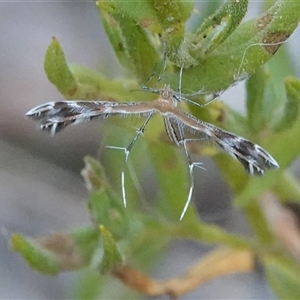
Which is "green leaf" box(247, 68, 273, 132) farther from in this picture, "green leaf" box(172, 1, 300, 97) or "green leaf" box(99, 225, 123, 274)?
"green leaf" box(99, 225, 123, 274)

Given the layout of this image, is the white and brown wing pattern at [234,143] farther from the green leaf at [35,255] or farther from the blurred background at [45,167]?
the blurred background at [45,167]

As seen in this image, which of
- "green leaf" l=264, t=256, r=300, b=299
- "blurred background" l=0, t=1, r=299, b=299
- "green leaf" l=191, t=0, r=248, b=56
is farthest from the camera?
"blurred background" l=0, t=1, r=299, b=299

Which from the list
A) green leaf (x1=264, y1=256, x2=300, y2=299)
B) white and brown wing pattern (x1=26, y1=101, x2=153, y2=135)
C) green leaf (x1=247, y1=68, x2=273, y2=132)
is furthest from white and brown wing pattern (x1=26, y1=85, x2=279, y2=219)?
green leaf (x1=264, y1=256, x2=300, y2=299)

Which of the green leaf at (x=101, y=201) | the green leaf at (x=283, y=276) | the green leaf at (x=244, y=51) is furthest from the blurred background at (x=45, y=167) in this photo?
the green leaf at (x=244, y=51)

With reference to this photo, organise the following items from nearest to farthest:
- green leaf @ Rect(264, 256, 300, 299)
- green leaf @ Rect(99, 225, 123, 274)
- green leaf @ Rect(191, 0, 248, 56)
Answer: green leaf @ Rect(191, 0, 248, 56)
green leaf @ Rect(99, 225, 123, 274)
green leaf @ Rect(264, 256, 300, 299)

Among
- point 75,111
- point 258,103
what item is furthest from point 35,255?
point 258,103

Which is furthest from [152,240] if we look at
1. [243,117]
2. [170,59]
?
[170,59]

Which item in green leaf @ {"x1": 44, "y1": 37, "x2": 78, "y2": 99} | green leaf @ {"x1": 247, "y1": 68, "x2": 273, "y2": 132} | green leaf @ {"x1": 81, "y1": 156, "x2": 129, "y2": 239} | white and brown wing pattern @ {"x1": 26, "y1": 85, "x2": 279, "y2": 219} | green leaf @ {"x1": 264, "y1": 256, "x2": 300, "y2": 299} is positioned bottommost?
green leaf @ {"x1": 264, "y1": 256, "x2": 300, "y2": 299}

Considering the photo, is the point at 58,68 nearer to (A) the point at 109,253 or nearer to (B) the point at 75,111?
(B) the point at 75,111
